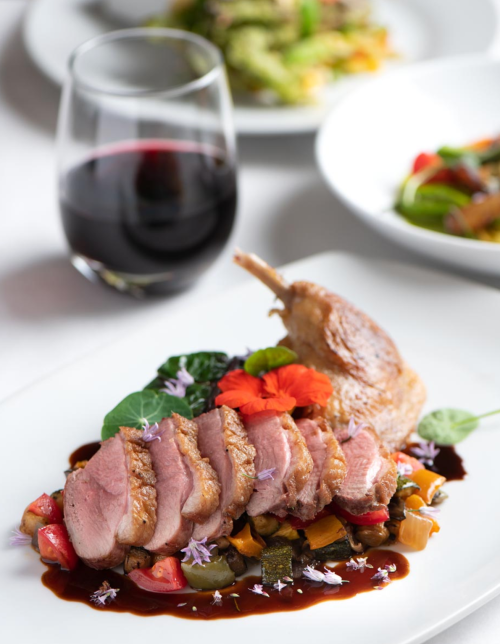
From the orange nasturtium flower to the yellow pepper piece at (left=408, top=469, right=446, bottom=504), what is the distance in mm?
368

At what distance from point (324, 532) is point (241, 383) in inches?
21.0

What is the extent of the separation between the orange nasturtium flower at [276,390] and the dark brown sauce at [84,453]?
0.47 meters

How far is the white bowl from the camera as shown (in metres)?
4.16

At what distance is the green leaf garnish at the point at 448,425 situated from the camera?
273 cm

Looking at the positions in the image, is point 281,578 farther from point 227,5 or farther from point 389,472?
point 227,5

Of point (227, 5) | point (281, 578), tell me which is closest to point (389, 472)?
point (281, 578)

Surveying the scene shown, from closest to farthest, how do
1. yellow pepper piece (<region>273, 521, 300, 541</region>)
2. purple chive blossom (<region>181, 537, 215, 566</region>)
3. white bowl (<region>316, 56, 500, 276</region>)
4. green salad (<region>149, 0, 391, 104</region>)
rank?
purple chive blossom (<region>181, 537, 215, 566</region>), yellow pepper piece (<region>273, 521, 300, 541</region>), white bowl (<region>316, 56, 500, 276</region>), green salad (<region>149, 0, 391, 104</region>)

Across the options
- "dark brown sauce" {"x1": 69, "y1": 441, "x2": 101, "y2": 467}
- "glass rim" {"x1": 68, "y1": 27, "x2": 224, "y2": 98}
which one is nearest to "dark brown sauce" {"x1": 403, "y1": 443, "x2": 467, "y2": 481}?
"dark brown sauce" {"x1": 69, "y1": 441, "x2": 101, "y2": 467}

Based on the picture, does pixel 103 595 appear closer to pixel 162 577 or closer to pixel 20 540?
pixel 162 577

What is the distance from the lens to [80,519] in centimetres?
227

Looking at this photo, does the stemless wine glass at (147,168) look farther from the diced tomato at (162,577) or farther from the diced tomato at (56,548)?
the diced tomato at (162,577)

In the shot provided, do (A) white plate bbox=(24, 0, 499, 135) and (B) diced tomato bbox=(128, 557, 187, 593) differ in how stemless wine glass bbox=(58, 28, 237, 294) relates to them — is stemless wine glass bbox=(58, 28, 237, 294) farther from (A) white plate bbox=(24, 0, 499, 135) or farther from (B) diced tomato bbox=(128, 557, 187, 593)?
(B) diced tomato bbox=(128, 557, 187, 593)

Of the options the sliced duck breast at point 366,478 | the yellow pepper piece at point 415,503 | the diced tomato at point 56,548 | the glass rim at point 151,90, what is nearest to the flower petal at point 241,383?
the sliced duck breast at point 366,478

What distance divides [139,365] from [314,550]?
1.08 meters
